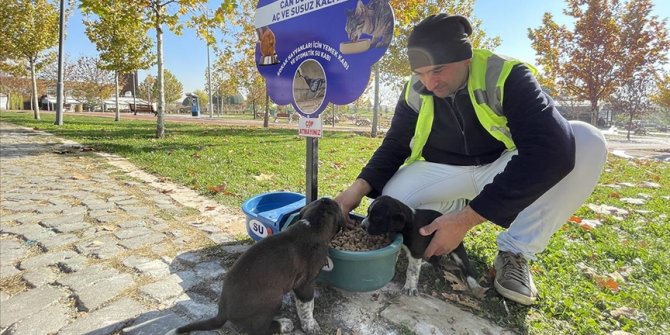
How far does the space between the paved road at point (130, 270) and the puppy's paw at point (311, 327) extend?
0.05m

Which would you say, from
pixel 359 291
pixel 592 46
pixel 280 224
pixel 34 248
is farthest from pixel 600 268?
pixel 592 46

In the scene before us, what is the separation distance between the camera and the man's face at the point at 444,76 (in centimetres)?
232

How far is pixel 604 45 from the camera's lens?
1587 centimetres

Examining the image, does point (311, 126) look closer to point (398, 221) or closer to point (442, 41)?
point (398, 221)

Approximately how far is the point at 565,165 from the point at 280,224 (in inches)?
71.4

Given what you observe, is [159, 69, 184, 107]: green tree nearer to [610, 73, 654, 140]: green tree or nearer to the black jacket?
[610, 73, 654, 140]: green tree

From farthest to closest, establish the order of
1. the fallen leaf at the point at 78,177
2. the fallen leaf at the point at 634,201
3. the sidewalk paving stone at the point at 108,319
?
the fallen leaf at the point at 78,177 < the fallen leaf at the point at 634,201 < the sidewalk paving stone at the point at 108,319

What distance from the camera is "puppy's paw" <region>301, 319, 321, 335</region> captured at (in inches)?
82.0

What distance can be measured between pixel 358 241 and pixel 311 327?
2.46ft

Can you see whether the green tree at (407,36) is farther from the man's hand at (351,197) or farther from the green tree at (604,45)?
the man's hand at (351,197)

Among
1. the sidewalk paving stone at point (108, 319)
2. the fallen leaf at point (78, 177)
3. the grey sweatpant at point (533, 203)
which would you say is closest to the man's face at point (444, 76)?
the grey sweatpant at point (533, 203)

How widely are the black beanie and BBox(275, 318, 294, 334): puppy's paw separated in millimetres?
1717

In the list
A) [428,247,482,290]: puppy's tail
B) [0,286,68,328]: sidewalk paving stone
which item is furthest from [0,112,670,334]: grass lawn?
[0,286,68,328]: sidewalk paving stone

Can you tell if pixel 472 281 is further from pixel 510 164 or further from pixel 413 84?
pixel 413 84
